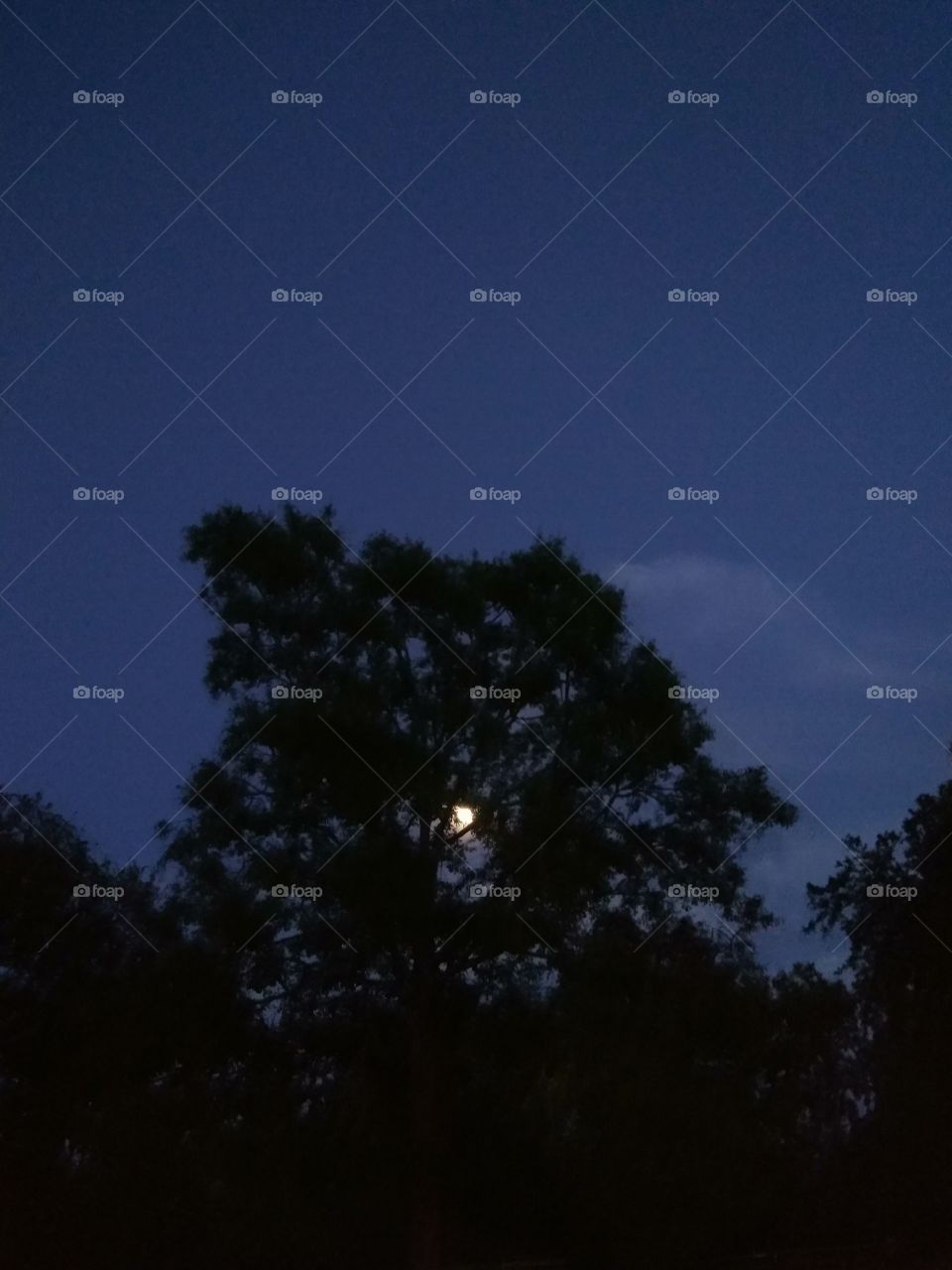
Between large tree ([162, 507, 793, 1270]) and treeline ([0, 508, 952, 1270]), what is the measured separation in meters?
0.02

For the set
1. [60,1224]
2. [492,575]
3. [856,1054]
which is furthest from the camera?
[492,575]

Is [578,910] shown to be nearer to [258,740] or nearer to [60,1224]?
[258,740]

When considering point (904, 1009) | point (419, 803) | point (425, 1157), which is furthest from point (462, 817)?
point (904, 1009)

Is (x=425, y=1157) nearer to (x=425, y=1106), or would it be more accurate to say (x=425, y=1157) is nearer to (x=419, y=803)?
(x=425, y=1106)

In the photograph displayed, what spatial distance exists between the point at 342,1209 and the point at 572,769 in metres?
3.07

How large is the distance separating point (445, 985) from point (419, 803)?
116cm

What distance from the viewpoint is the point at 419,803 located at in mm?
9539

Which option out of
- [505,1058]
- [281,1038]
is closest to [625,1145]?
[505,1058]

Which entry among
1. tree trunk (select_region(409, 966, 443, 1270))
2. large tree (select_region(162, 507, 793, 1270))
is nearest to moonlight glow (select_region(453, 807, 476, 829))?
large tree (select_region(162, 507, 793, 1270))

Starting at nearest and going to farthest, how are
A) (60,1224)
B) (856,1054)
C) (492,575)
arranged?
(60,1224)
(856,1054)
(492,575)

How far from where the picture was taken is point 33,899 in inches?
371

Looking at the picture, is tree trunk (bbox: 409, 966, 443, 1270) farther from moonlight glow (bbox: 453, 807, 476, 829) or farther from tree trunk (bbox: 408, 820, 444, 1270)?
moonlight glow (bbox: 453, 807, 476, 829)

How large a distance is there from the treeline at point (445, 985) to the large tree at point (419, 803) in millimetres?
20

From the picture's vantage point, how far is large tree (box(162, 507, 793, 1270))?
30.5 feet
